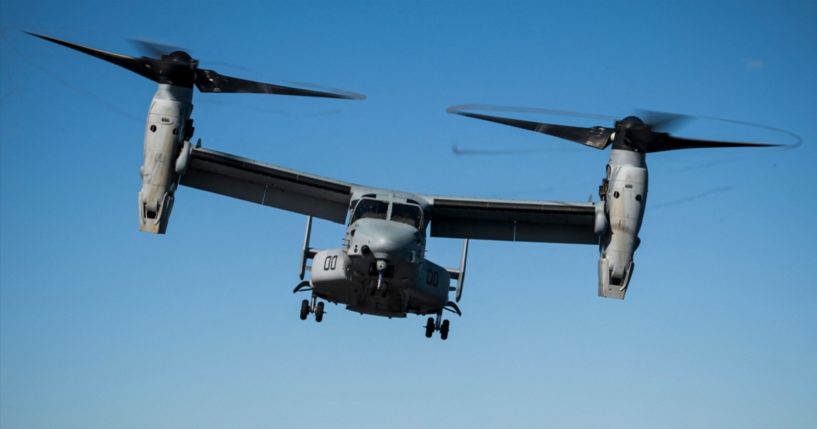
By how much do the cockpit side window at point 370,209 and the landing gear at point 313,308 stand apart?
2.19 meters

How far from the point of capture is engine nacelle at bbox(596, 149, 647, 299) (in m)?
30.3

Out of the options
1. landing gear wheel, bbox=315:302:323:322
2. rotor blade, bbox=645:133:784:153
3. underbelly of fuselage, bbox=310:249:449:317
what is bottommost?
landing gear wheel, bbox=315:302:323:322

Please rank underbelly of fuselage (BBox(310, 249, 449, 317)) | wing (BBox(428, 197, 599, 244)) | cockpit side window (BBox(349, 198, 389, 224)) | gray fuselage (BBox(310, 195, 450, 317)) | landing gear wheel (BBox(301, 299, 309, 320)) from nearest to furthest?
gray fuselage (BBox(310, 195, 450, 317)) < underbelly of fuselage (BBox(310, 249, 449, 317)) < cockpit side window (BBox(349, 198, 389, 224)) < landing gear wheel (BBox(301, 299, 309, 320)) < wing (BBox(428, 197, 599, 244))

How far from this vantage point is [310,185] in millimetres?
32281

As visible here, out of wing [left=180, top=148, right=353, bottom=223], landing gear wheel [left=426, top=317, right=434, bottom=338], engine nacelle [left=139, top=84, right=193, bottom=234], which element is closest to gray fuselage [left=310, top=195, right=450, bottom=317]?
landing gear wheel [left=426, top=317, right=434, bottom=338]

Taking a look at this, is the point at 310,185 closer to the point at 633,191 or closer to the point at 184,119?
the point at 184,119

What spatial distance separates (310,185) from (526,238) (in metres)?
5.03

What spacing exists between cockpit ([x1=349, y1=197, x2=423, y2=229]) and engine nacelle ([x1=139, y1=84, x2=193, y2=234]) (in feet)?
13.3

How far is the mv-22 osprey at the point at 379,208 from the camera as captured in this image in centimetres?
2891

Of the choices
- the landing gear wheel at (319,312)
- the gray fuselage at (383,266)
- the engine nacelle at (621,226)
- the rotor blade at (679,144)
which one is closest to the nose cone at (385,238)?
the gray fuselage at (383,266)

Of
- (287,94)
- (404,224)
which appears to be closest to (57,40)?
(287,94)

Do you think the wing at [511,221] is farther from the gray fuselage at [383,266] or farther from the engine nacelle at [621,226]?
the gray fuselage at [383,266]

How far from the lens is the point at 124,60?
1265 inches

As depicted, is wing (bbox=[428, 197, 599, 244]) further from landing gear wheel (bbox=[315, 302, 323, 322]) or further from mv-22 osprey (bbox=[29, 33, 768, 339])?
landing gear wheel (bbox=[315, 302, 323, 322])
